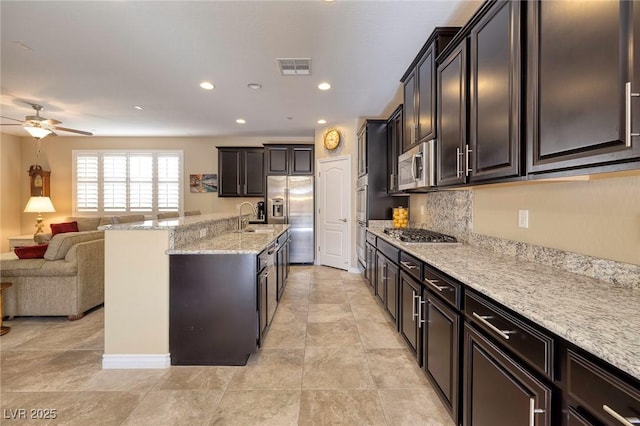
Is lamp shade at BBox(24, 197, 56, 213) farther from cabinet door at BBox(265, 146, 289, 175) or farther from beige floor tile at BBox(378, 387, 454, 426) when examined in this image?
beige floor tile at BBox(378, 387, 454, 426)

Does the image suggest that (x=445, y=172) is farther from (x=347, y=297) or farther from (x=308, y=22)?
(x=347, y=297)

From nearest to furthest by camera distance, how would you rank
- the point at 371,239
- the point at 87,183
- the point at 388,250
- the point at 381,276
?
the point at 388,250
the point at 381,276
the point at 371,239
the point at 87,183

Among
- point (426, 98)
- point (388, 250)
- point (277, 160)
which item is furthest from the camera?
point (277, 160)

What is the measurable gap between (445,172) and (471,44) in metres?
0.84

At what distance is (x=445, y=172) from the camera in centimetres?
219

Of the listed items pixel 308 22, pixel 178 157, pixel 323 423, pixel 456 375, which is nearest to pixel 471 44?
pixel 308 22

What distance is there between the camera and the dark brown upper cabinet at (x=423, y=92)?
2.31 meters

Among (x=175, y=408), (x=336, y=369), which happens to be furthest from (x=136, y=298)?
(x=336, y=369)

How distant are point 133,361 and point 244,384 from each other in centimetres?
96

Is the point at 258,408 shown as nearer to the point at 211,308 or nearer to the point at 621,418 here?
the point at 211,308

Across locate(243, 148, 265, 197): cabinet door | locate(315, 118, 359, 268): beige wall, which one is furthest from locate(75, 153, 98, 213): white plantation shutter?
locate(315, 118, 359, 268): beige wall

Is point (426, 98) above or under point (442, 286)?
above

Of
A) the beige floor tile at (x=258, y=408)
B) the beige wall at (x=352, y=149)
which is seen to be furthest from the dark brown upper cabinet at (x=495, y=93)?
the beige wall at (x=352, y=149)

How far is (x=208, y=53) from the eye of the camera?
2959 mm
